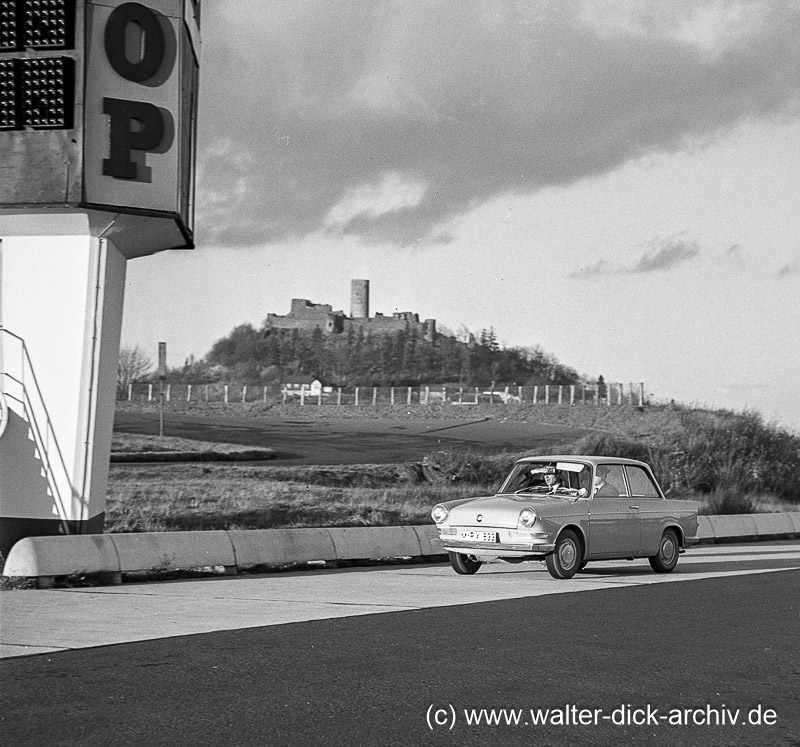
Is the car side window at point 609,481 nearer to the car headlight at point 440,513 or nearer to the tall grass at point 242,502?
the car headlight at point 440,513

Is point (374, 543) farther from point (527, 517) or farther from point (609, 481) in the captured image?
point (527, 517)

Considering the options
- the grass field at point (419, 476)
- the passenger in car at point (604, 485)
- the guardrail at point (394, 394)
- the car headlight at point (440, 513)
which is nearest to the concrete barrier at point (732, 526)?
the grass field at point (419, 476)

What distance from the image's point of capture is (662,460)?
132ft

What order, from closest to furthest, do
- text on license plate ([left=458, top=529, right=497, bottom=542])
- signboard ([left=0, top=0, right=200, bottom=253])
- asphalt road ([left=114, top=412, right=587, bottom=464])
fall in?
text on license plate ([left=458, top=529, right=497, bottom=542]) < signboard ([left=0, top=0, right=200, bottom=253]) < asphalt road ([left=114, top=412, right=587, bottom=464])

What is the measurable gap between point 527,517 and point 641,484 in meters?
3.02

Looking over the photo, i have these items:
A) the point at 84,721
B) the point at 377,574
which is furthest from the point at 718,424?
the point at 84,721

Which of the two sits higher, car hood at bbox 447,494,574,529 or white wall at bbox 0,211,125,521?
white wall at bbox 0,211,125,521

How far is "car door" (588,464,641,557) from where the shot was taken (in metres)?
15.5

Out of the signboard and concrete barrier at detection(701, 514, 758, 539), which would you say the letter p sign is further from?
concrete barrier at detection(701, 514, 758, 539)

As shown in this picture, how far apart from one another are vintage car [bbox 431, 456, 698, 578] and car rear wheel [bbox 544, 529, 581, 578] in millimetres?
13

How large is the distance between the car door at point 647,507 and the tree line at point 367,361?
2479 centimetres

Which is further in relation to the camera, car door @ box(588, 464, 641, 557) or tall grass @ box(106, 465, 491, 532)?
tall grass @ box(106, 465, 491, 532)

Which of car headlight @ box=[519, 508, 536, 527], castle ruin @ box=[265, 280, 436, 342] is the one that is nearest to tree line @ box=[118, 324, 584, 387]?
castle ruin @ box=[265, 280, 436, 342]

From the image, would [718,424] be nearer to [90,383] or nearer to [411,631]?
[90,383]
